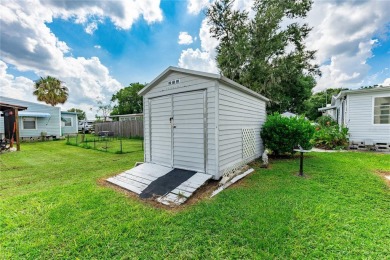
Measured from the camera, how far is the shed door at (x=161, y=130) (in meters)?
5.04

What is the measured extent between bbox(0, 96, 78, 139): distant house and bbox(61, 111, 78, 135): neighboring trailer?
1.47ft

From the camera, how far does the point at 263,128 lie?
719 cm

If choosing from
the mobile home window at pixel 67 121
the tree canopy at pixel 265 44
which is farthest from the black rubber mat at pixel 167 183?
the mobile home window at pixel 67 121

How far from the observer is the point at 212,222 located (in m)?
2.66

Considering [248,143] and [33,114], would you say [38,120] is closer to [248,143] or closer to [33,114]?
[33,114]

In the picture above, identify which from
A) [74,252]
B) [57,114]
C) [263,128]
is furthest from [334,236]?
[57,114]

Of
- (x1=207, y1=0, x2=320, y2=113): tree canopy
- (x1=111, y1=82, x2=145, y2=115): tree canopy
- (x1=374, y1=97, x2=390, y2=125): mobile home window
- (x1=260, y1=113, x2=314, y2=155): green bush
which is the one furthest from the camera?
(x1=111, y1=82, x2=145, y2=115): tree canopy

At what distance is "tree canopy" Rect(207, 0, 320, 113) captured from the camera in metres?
14.1

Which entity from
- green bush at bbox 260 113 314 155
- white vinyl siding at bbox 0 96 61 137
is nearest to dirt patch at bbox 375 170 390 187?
green bush at bbox 260 113 314 155

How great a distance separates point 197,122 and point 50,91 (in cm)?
2576

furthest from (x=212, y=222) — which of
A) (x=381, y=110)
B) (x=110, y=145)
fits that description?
(x=110, y=145)

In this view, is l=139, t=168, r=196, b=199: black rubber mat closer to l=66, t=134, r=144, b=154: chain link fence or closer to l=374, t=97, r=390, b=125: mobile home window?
l=66, t=134, r=144, b=154: chain link fence

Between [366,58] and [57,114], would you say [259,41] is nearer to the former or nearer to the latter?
[366,58]

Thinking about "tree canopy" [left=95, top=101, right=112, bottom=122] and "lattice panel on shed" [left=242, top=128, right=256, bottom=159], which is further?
"tree canopy" [left=95, top=101, right=112, bottom=122]
